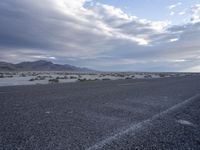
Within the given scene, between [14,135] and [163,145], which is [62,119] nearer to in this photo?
[14,135]

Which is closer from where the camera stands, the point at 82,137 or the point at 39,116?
the point at 82,137

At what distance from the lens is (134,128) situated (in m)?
6.85

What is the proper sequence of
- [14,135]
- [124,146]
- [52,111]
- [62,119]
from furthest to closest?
[52,111]
[62,119]
[14,135]
[124,146]

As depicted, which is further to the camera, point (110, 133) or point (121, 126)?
point (121, 126)

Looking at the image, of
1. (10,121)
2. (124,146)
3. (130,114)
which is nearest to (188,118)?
(130,114)

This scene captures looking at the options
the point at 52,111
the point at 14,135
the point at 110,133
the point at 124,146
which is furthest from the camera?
the point at 52,111

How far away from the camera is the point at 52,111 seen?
28.9ft

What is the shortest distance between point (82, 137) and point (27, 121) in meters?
2.20

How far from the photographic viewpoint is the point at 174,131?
6.73 m

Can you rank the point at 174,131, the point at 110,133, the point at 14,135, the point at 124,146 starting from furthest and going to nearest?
the point at 174,131 → the point at 110,133 → the point at 14,135 → the point at 124,146

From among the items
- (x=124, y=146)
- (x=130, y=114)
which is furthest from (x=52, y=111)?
(x=124, y=146)

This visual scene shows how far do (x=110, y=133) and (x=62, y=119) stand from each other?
78.2 inches

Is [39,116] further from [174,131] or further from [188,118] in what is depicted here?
[188,118]

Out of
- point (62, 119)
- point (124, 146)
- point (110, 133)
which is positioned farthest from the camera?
point (62, 119)
